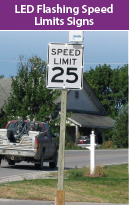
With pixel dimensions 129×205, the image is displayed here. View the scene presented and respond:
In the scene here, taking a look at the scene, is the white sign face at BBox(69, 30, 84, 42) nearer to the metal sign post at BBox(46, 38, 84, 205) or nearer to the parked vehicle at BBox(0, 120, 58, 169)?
the metal sign post at BBox(46, 38, 84, 205)

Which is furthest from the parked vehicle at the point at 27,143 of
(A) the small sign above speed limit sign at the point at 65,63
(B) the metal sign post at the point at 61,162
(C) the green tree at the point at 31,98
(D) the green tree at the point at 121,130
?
(D) the green tree at the point at 121,130

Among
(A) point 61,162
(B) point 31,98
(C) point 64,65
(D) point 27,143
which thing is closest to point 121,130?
(B) point 31,98

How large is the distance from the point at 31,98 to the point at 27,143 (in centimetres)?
1976

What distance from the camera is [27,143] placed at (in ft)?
58.0

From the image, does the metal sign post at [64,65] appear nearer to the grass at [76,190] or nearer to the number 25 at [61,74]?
the number 25 at [61,74]

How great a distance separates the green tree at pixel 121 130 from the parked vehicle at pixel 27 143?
95.9 feet

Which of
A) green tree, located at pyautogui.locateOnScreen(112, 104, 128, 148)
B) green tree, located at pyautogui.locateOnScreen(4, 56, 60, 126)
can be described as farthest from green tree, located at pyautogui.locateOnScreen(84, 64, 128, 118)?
green tree, located at pyautogui.locateOnScreen(4, 56, 60, 126)

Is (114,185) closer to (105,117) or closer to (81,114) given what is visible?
(81,114)

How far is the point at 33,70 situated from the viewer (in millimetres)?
38375

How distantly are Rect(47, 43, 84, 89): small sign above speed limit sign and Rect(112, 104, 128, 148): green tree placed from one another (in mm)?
41108

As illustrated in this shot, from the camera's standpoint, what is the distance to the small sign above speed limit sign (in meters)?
6.98

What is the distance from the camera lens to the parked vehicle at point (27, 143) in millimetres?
17578

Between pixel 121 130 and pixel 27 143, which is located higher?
pixel 121 130

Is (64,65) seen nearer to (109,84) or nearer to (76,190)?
(76,190)
